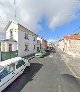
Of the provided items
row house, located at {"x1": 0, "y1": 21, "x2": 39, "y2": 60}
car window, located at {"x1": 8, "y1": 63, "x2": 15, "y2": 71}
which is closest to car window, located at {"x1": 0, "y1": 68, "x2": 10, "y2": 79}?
car window, located at {"x1": 8, "y1": 63, "x2": 15, "y2": 71}

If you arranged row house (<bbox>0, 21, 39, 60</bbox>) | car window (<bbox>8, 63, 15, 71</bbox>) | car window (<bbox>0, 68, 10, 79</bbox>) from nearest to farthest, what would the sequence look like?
car window (<bbox>0, 68, 10, 79</bbox>), car window (<bbox>8, 63, 15, 71</bbox>), row house (<bbox>0, 21, 39, 60</bbox>)

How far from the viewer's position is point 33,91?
7.74 m

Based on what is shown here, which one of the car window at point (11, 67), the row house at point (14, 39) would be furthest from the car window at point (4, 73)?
the row house at point (14, 39)

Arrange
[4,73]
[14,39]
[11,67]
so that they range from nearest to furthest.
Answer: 1. [4,73]
2. [11,67]
3. [14,39]

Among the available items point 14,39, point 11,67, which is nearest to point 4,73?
point 11,67

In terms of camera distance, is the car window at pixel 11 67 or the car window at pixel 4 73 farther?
A: the car window at pixel 11 67

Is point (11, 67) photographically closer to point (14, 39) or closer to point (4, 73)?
point (4, 73)

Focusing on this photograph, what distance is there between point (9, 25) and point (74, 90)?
2241 cm

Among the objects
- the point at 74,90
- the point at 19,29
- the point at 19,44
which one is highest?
the point at 19,29

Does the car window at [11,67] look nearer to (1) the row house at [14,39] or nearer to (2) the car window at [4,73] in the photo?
(2) the car window at [4,73]

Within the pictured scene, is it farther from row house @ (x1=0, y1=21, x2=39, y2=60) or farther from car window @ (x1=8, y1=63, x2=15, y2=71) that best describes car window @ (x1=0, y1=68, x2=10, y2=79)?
row house @ (x1=0, y1=21, x2=39, y2=60)

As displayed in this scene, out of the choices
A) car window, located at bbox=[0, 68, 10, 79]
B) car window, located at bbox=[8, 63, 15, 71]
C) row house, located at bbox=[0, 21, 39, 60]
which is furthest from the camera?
row house, located at bbox=[0, 21, 39, 60]

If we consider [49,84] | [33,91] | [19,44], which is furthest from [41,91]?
[19,44]

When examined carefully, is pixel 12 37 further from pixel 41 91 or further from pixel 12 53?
pixel 41 91
